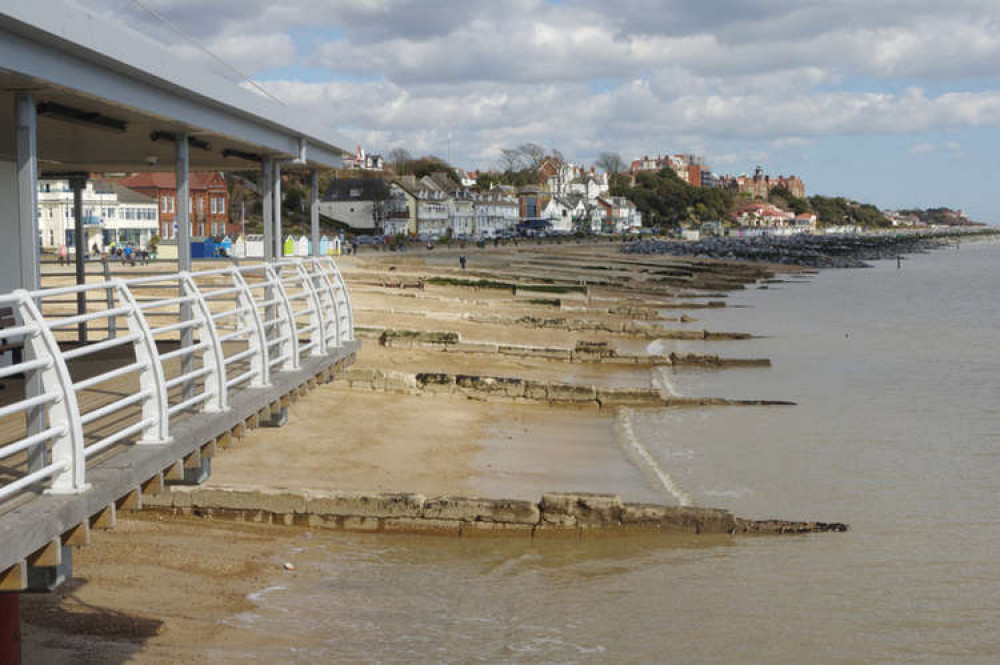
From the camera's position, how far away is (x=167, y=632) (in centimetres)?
898

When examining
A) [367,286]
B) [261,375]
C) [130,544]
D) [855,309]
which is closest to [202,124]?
[261,375]

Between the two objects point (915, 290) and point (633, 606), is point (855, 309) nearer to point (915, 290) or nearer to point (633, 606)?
point (915, 290)

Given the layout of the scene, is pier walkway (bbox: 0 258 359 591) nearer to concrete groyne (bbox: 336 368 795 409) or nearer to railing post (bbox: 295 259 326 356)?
railing post (bbox: 295 259 326 356)

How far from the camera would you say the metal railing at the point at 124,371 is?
17.6ft

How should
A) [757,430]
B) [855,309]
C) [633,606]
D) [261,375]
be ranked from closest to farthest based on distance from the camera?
[261,375], [633,606], [757,430], [855,309]

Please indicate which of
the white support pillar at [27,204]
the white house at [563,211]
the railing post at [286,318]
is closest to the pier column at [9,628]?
the white support pillar at [27,204]

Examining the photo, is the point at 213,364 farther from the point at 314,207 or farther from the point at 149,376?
the point at 314,207

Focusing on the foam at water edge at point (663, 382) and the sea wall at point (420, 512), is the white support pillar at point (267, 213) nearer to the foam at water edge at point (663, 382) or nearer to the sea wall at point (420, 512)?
the sea wall at point (420, 512)

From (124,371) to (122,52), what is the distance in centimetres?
267

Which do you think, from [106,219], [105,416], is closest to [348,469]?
[105,416]

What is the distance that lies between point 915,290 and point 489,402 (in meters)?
58.3

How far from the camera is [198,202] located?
60.2m

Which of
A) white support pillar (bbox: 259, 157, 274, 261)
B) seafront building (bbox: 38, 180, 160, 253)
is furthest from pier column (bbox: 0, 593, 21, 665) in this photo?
seafront building (bbox: 38, 180, 160, 253)

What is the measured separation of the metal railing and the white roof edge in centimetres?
155
